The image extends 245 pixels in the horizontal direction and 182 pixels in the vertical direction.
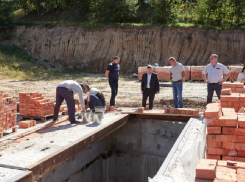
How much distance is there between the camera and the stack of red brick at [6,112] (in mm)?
7262

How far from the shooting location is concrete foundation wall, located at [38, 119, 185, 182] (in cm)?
893

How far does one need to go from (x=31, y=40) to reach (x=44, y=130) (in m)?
20.8

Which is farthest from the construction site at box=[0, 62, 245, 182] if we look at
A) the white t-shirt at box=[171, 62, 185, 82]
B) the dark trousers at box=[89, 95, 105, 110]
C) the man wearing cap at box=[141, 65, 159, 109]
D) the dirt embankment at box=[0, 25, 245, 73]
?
the dirt embankment at box=[0, 25, 245, 73]

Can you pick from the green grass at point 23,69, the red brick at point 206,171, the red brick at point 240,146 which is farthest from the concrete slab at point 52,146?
the green grass at point 23,69

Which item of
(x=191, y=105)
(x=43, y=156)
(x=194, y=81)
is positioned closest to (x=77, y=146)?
(x=43, y=156)

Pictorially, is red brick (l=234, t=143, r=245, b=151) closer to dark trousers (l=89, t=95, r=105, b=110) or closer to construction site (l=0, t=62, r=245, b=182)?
construction site (l=0, t=62, r=245, b=182)

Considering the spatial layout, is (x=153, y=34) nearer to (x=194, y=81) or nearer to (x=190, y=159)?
(x=194, y=81)

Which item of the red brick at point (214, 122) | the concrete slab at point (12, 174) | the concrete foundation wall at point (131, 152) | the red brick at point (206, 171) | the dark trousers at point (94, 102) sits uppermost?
the red brick at point (214, 122)

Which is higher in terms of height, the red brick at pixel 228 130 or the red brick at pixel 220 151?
the red brick at pixel 228 130

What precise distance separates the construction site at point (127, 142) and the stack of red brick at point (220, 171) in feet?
0.04

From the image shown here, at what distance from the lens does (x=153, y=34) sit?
24.7 meters

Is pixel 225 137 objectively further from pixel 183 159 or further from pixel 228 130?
pixel 183 159

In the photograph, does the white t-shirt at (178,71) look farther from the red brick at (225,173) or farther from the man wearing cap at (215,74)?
the red brick at (225,173)

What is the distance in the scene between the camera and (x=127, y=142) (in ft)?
31.9
